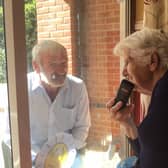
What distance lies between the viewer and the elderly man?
1.55m

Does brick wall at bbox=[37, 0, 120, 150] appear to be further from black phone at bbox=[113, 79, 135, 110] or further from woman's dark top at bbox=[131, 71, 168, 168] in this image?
woman's dark top at bbox=[131, 71, 168, 168]

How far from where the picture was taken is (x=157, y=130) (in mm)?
999

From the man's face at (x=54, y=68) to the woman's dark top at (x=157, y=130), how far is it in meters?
0.73

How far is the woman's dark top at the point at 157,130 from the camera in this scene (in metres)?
0.98

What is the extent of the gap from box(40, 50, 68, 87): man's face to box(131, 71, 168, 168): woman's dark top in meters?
0.73

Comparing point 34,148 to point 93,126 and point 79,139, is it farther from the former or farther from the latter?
point 93,126

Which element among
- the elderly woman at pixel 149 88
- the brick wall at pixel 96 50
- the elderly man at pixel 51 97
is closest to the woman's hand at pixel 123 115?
the elderly woman at pixel 149 88

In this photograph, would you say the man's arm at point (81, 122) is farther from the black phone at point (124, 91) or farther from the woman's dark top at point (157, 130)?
the woman's dark top at point (157, 130)

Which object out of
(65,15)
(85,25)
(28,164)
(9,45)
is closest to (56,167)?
(28,164)

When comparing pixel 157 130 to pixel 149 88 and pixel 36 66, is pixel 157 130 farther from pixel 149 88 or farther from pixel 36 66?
pixel 36 66

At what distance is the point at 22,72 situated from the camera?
110 cm

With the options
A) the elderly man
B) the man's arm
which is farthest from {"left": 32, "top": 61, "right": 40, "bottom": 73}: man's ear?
the man's arm

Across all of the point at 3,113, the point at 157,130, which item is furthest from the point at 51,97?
the point at 157,130

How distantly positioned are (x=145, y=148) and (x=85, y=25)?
1664 mm
